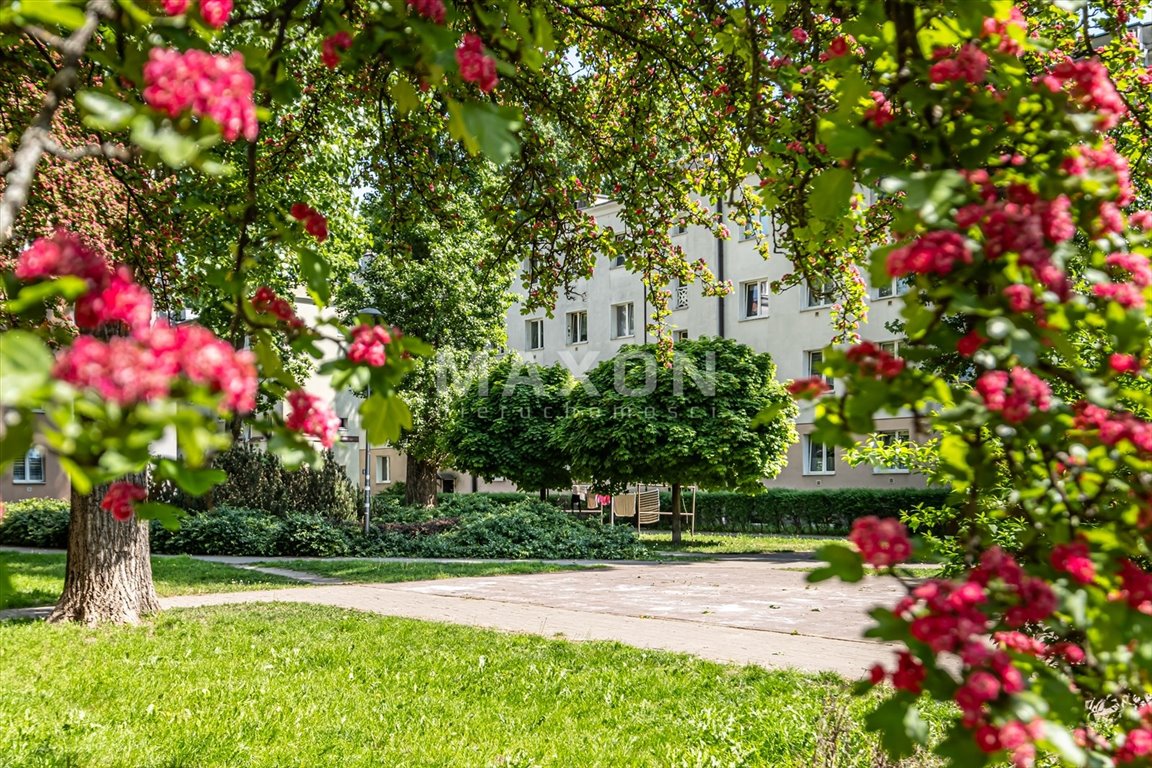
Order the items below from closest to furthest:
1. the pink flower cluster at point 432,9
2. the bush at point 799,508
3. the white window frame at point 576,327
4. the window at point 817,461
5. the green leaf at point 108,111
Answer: the green leaf at point 108,111 → the pink flower cluster at point 432,9 → the bush at point 799,508 → the window at point 817,461 → the white window frame at point 576,327

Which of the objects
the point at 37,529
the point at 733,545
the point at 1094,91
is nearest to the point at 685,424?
the point at 733,545

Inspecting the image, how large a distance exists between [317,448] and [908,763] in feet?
10.7

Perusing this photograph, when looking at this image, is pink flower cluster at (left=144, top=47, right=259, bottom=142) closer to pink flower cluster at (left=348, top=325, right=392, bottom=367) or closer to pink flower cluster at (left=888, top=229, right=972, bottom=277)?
pink flower cluster at (left=348, top=325, right=392, bottom=367)

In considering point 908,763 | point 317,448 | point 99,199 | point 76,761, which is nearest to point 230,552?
point 99,199

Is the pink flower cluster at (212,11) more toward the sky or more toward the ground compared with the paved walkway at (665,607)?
more toward the sky

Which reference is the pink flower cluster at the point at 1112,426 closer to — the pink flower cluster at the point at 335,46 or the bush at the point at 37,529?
the pink flower cluster at the point at 335,46

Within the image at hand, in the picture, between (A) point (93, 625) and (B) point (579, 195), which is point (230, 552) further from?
(B) point (579, 195)

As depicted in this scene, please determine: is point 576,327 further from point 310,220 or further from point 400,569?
point 310,220

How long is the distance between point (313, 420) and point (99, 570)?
25.3 ft

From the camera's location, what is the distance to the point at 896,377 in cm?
144

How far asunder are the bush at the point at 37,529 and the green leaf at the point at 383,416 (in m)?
19.6

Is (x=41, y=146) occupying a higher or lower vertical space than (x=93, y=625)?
higher

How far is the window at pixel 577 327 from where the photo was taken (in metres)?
36.6

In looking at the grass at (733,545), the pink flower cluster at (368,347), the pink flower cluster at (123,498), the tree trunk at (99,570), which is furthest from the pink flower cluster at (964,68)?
the grass at (733,545)
